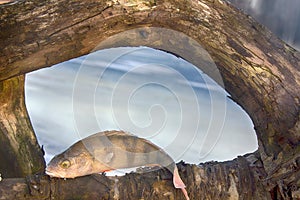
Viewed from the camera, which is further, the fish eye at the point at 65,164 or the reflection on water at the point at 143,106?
the reflection on water at the point at 143,106

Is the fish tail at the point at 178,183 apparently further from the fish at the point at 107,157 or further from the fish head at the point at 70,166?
the fish head at the point at 70,166

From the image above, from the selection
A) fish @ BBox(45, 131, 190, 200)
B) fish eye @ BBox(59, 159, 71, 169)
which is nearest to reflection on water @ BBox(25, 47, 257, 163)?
fish @ BBox(45, 131, 190, 200)

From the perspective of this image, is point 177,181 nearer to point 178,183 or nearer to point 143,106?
point 178,183

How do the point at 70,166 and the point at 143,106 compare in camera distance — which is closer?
the point at 70,166

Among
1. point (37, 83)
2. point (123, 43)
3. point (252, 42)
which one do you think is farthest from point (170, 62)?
point (252, 42)

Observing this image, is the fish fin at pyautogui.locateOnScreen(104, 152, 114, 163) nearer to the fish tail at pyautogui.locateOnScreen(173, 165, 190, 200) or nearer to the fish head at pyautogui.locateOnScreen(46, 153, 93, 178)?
the fish head at pyautogui.locateOnScreen(46, 153, 93, 178)

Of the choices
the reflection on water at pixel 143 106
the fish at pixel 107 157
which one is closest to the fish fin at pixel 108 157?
the fish at pixel 107 157

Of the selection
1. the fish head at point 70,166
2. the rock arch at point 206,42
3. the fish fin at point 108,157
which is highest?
the rock arch at point 206,42

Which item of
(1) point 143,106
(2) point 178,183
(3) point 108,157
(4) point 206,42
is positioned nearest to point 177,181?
(2) point 178,183
